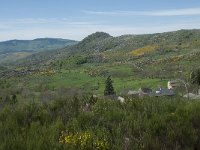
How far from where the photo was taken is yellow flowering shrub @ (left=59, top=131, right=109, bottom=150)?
23.5ft

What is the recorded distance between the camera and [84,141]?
7.31 m

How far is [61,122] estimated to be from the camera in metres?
8.38

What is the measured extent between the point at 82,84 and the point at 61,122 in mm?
114159

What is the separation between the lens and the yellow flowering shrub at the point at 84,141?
7.17m

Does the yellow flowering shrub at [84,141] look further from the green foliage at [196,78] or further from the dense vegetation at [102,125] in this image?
the green foliage at [196,78]

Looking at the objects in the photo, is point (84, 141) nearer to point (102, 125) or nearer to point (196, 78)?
point (102, 125)

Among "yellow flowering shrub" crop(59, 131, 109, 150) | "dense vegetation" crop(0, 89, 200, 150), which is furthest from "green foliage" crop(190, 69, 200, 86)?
"yellow flowering shrub" crop(59, 131, 109, 150)

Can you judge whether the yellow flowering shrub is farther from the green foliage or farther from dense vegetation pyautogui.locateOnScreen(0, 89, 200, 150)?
the green foliage

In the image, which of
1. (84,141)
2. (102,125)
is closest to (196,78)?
(102,125)

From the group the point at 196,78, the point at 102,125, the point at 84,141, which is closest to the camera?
the point at 84,141

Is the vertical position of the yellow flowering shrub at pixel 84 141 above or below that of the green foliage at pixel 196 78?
above

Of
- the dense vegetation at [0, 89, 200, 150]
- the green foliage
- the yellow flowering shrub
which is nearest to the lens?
the yellow flowering shrub

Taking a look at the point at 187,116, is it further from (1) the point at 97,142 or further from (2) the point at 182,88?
(2) the point at 182,88

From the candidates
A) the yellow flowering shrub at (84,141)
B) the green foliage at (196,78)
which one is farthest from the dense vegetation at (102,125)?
the green foliage at (196,78)
